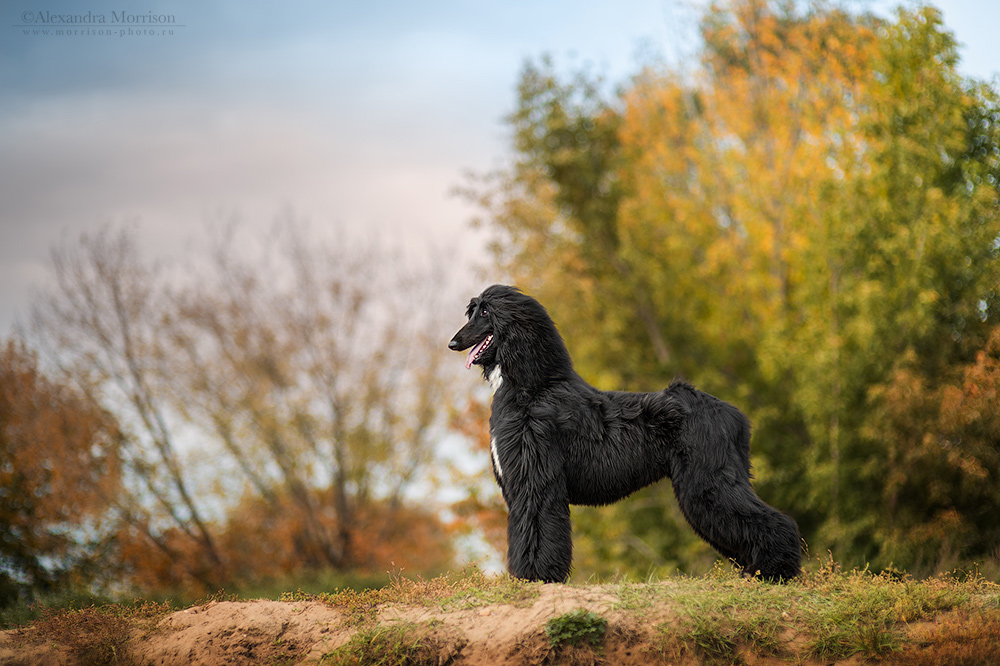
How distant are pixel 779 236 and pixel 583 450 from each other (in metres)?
12.9

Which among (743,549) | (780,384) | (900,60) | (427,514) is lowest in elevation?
(427,514)

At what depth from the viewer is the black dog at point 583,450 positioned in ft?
21.4

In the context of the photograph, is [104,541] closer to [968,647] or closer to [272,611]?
[272,611]

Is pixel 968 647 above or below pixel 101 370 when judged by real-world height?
below

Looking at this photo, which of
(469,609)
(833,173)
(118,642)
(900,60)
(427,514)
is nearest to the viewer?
(469,609)

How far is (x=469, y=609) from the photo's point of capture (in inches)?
251

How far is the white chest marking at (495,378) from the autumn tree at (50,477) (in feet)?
32.5

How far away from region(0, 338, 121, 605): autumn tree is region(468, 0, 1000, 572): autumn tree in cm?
1031

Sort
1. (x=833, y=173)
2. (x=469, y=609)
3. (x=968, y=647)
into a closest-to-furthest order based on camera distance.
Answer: (x=968, y=647), (x=469, y=609), (x=833, y=173)

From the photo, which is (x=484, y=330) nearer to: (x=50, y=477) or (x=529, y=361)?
(x=529, y=361)

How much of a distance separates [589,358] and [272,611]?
41.0 ft

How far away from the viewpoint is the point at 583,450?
673cm

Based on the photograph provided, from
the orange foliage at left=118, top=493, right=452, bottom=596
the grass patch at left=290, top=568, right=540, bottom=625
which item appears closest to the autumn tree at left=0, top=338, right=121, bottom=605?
the orange foliage at left=118, top=493, right=452, bottom=596

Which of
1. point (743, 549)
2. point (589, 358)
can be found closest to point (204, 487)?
point (589, 358)
